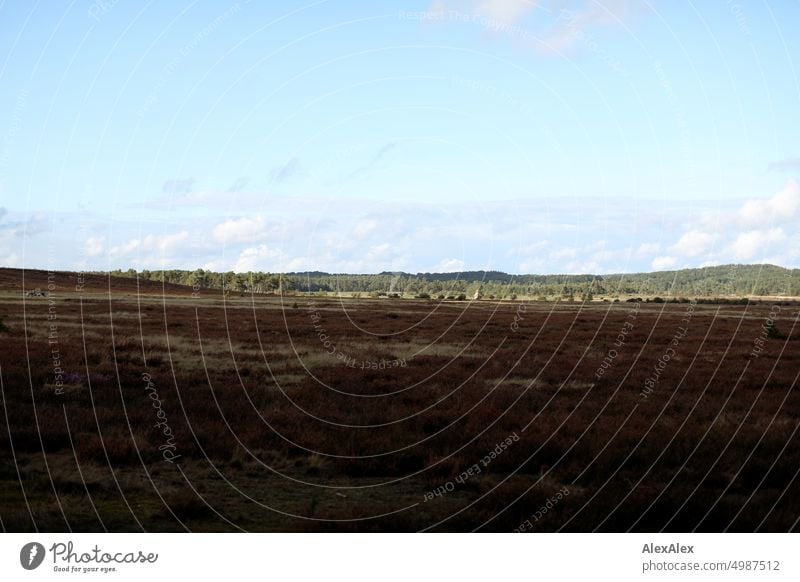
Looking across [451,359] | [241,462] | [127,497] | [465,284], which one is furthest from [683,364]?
[465,284]

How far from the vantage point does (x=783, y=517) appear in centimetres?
909

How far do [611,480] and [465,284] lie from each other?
181940 millimetres

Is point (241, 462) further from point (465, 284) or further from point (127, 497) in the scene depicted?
point (465, 284)

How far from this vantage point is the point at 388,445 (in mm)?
12867

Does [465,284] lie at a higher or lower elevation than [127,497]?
higher
